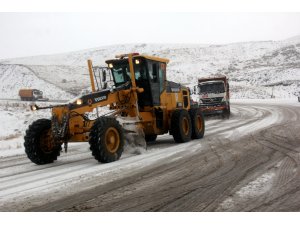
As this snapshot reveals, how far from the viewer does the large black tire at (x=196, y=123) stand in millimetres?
12453

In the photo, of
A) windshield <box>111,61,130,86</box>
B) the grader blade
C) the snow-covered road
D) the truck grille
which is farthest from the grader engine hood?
the truck grille

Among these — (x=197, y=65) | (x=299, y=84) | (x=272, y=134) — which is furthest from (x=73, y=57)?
(x=272, y=134)

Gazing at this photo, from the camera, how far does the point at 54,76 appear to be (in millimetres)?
71000

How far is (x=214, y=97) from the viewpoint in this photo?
951 inches

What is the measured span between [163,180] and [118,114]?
4184 millimetres

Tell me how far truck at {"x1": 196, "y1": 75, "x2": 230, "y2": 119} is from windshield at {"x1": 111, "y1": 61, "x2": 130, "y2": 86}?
42.6ft

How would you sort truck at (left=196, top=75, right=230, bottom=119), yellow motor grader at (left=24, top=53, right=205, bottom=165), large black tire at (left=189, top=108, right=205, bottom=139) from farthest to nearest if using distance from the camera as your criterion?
truck at (left=196, top=75, right=230, bottom=119), large black tire at (left=189, top=108, right=205, bottom=139), yellow motor grader at (left=24, top=53, right=205, bottom=165)

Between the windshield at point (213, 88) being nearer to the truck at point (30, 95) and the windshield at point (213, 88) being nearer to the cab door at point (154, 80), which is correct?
the cab door at point (154, 80)

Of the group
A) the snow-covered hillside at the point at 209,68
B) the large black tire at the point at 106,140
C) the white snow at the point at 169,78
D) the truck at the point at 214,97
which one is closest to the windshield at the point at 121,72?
the white snow at the point at 169,78

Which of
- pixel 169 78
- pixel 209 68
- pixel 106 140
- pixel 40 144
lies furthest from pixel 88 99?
pixel 209 68

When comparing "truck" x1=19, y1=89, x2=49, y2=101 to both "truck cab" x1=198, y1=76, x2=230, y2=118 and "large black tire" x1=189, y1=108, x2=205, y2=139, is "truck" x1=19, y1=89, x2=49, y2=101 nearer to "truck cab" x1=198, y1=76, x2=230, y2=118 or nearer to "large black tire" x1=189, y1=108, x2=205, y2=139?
"truck cab" x1=198, y1=76, x2=230, y2=118

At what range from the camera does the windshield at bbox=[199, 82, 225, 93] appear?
80.0 feet
